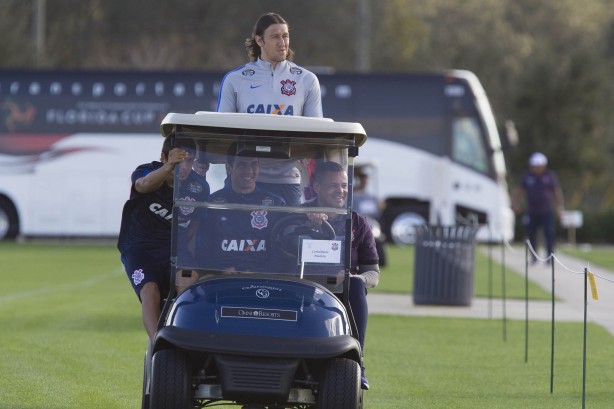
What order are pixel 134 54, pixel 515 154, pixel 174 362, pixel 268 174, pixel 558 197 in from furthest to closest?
pixel 134 54, pixel 515 154, pixel 558 197, pixel 268 174, pixel 174 362

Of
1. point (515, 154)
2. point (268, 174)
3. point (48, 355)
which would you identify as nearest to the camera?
point (268, 174)

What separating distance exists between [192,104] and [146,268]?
1071 inches

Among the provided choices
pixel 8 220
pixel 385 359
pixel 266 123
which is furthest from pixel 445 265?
pixel 8 220

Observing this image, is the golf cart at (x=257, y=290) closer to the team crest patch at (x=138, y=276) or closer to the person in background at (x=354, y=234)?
the person in background at (x=354, y=234)

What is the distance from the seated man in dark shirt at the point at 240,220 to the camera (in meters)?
7.84

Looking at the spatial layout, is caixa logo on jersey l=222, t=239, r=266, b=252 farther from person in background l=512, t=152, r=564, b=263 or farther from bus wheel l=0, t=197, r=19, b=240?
bus wheel l=0, t=197, r=19, b=240

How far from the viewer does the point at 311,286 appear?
25.2 feet

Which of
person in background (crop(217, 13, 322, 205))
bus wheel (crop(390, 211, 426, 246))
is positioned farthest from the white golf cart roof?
bus wheel (crop(390, 211, 426, 246))

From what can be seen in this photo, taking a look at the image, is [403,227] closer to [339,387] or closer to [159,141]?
[159,141]

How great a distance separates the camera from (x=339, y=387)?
7.33m

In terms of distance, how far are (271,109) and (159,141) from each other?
26944 mm

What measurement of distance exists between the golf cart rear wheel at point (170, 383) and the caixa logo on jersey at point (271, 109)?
1877 mm

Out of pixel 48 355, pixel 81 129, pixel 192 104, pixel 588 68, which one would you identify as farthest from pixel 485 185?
pixel 48 355

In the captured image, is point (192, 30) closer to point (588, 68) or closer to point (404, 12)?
point (404, 12)
